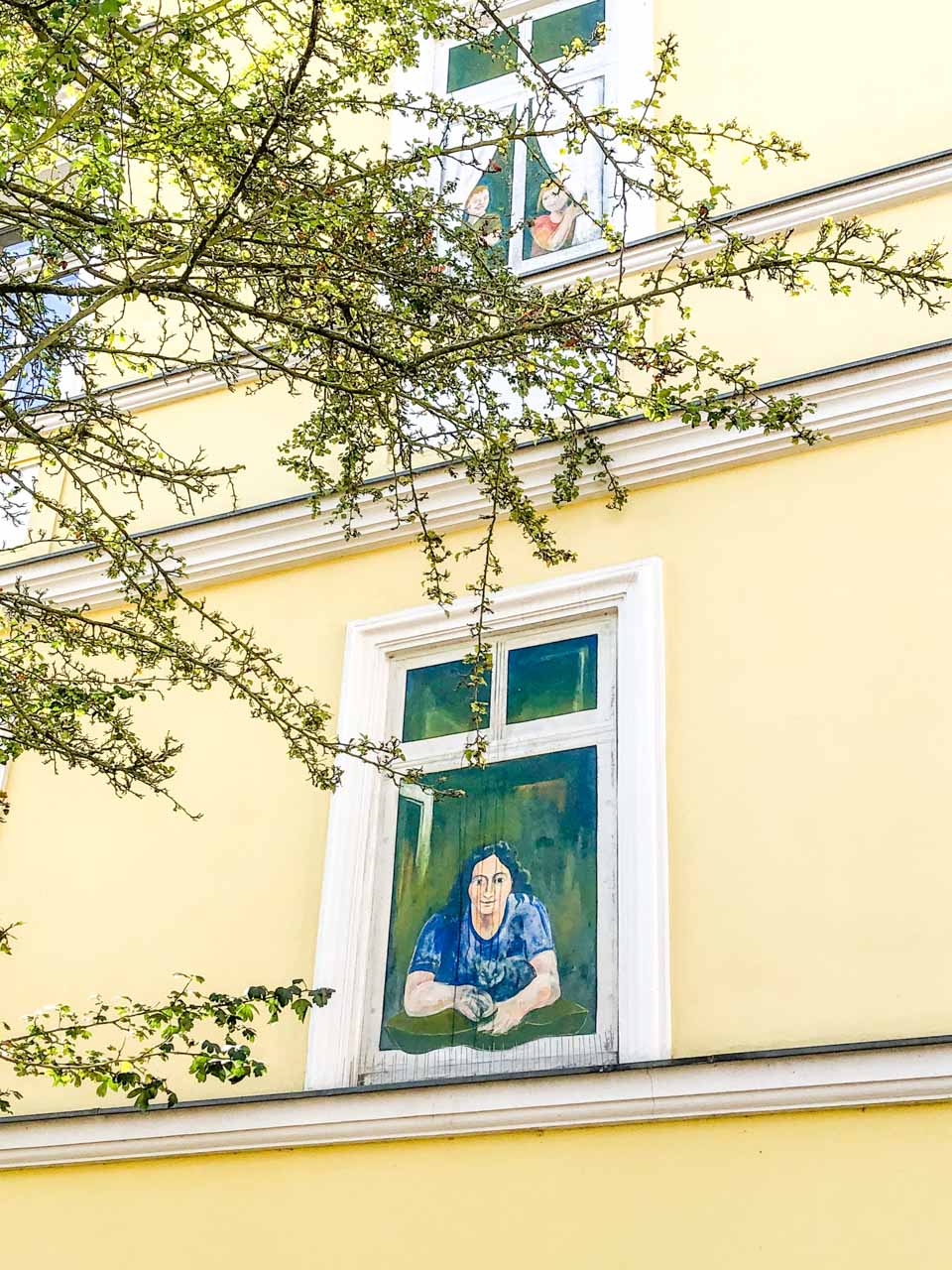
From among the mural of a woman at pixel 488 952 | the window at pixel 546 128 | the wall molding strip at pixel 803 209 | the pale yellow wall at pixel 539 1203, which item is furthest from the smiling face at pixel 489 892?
the window at pixel 546 128

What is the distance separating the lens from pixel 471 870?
588 cm

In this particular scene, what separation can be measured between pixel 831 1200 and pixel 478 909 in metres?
1.71

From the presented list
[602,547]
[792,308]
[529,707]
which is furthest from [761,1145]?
[792,308]

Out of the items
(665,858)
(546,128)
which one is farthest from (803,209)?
(665,858)

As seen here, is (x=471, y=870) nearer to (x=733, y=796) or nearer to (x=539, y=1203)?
(x=733, y=796)

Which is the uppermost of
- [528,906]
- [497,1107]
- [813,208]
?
[813,208]

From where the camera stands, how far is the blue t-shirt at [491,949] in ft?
18.3

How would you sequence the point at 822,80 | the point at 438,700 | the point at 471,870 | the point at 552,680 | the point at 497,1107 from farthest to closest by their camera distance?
the point at 822,80, the point at 438,700, the point at 552,680, the point at 471,870, the point at 497,1107

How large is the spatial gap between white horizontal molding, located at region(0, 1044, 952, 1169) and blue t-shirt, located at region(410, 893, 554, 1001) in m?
0.53

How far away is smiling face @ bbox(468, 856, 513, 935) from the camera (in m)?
5.73

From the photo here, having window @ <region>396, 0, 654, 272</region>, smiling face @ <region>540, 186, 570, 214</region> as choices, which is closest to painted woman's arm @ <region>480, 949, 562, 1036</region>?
window @ <region>396, 0, 654, 272</region>

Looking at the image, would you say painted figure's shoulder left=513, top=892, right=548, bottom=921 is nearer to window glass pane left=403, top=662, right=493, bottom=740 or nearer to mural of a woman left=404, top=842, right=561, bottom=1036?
mural of a woman left=404, top=842, right=561, bottom=1036

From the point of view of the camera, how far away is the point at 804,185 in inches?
265

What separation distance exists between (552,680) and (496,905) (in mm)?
916
